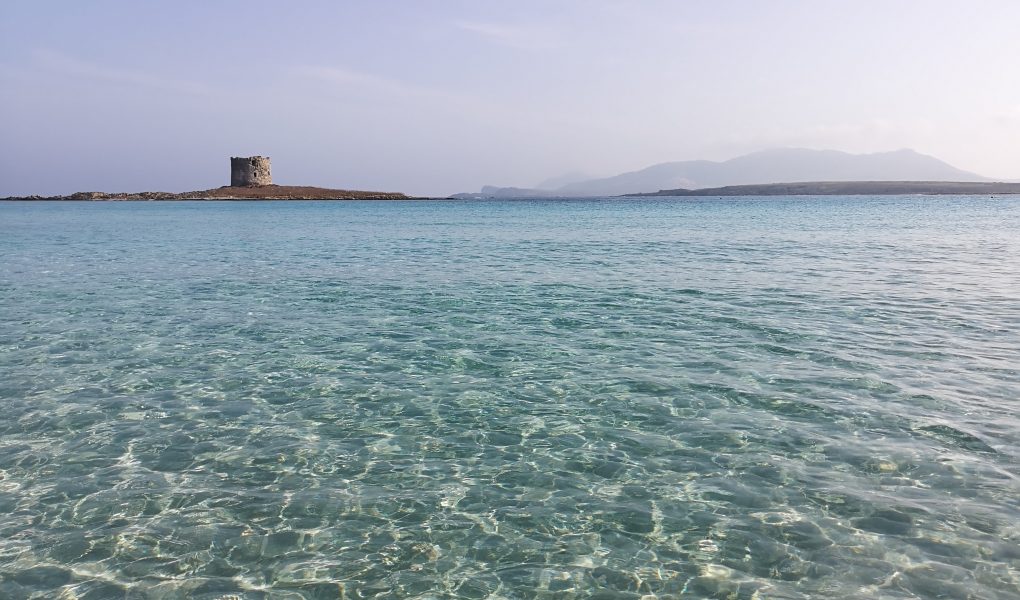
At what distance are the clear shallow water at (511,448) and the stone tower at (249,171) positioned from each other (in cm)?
13726

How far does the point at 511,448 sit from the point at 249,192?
143 meters

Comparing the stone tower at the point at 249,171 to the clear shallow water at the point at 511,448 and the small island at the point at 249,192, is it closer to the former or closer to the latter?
the small island at the point at 249,192

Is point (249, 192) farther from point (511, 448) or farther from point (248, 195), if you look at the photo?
point (511, 448)

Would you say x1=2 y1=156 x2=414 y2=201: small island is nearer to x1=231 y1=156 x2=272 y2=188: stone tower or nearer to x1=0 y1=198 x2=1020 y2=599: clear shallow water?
x1=231 y1=156 x2=272 y2=188: stone tower

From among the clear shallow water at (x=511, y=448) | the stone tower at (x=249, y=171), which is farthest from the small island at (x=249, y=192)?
the clear shallow water at (x=511, y=448)

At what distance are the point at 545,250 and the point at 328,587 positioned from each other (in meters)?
28.6


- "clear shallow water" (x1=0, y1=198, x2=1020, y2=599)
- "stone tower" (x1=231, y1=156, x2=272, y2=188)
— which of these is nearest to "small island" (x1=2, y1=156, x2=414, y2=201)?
"stone tower" (x1=231, y1=156, x2=272, y2=188)

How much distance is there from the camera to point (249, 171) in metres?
145

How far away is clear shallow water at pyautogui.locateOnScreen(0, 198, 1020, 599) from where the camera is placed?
5445 mm

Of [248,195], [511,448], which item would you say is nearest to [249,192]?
[248,195]

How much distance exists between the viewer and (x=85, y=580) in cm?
526

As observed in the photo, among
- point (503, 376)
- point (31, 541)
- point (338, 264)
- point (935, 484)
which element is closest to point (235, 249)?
point (338, 264)

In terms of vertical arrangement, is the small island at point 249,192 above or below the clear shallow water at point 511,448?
above

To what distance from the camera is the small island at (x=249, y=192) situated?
137 m
